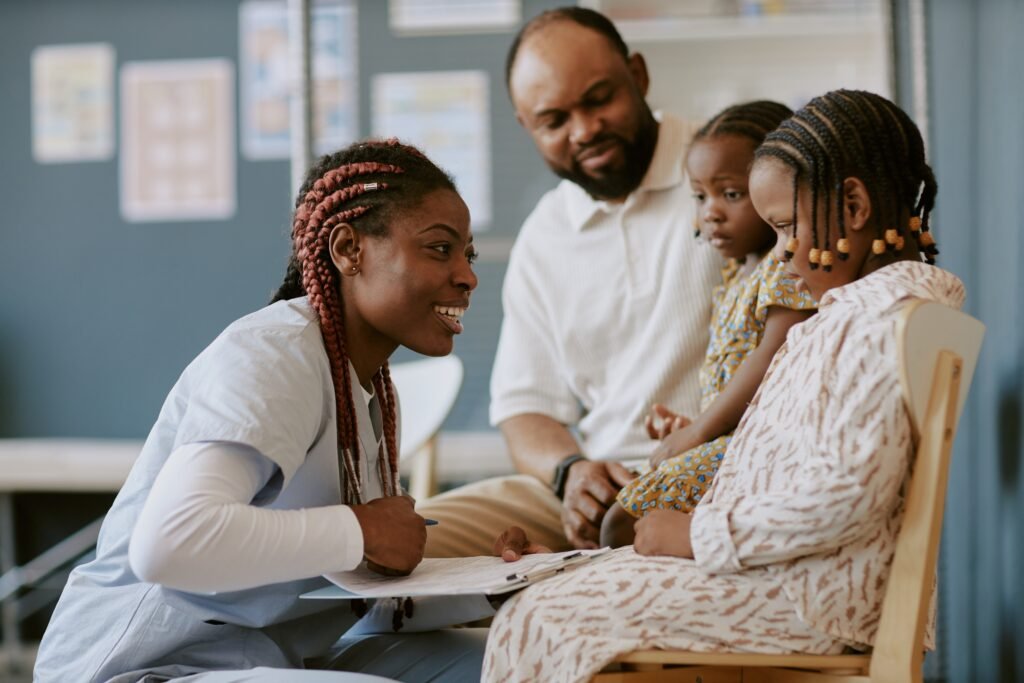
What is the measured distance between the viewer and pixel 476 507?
6.77 feet

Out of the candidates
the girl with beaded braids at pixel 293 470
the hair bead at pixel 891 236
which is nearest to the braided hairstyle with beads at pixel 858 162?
the hair bead at pixel 891 236

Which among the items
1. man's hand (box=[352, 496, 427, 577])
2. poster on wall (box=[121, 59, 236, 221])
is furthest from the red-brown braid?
poster on wall (box=[121, 59, 236, 221])

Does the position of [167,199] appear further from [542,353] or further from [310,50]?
[542,353]

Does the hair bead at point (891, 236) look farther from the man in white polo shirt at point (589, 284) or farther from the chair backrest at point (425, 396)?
the chair backrest at point (425, 396)

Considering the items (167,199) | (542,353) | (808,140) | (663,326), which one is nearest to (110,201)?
(167,199)

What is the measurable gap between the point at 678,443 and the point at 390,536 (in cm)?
60

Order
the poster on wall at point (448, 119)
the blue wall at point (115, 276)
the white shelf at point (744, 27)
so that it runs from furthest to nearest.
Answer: the blue wall at point (115, 276), the poster on wall at point (448, 119), the white shelf at point (744, 27)

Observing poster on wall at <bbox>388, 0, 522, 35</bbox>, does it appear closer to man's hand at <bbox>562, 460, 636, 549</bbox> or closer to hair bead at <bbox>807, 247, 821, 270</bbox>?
man's hand at <bbox>562, 460, 636, 549</bbox>

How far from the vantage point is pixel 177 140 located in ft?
15.4

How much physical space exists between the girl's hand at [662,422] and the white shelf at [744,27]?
83.3 inches

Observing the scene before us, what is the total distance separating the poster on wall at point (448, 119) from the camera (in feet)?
13.6

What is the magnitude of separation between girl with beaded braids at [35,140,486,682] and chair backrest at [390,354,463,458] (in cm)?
140

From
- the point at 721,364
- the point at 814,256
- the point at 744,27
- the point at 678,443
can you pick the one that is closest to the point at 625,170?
the point at 721,364

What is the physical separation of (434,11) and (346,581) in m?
3.44
